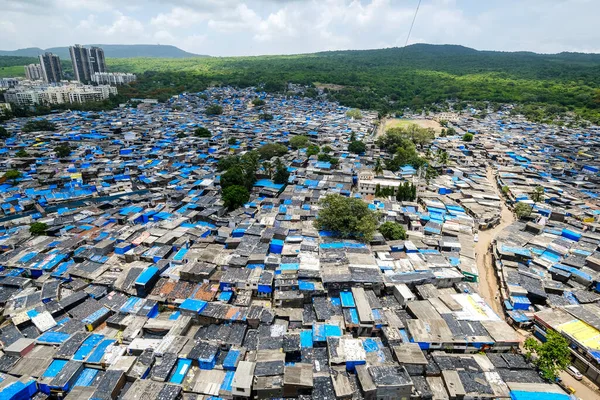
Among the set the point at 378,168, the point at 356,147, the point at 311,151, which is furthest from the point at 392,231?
the point at 356,147

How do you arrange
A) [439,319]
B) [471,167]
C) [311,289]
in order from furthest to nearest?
[471,167]
[311,289]
[439,319]

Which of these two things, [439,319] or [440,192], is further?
[440,192]

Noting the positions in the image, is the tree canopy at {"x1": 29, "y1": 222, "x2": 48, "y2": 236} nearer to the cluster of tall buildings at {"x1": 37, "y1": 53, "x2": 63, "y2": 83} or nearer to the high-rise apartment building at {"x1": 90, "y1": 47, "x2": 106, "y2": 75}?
the cluster of tall buildings at {"x1": 37, "y1": 53, "x2": 63, "y2": 83}

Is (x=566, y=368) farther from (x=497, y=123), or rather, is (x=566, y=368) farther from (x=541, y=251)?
(x=497, y=123)

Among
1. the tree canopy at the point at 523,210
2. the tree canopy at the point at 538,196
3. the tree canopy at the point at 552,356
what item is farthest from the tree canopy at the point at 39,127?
the tree canopy at the point at 538,196

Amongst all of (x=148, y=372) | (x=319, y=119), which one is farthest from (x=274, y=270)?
(x=319, y=119)

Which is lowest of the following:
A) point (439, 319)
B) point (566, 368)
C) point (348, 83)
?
point (566, 368)
